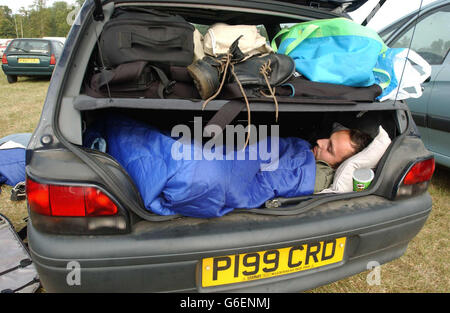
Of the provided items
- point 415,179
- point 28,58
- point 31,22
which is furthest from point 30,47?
point 31,22

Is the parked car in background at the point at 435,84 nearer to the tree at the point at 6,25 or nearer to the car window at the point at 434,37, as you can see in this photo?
the car window at the point at 434,37

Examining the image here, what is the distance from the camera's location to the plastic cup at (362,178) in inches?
59.9

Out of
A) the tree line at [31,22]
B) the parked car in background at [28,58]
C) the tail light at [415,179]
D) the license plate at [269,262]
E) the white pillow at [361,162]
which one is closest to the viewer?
the license plate at [269,262]

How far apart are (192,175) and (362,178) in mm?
927

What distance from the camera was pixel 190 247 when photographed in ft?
3.63

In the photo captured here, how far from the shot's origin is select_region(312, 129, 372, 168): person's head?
5.74ft

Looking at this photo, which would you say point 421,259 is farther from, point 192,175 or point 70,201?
point 70,201

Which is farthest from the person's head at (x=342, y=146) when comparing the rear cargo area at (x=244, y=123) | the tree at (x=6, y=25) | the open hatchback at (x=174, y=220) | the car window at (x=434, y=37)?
the tree at (x=6, y=25)

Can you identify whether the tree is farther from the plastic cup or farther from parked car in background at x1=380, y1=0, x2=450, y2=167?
the plastic cup

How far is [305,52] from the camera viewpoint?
1.60 meters

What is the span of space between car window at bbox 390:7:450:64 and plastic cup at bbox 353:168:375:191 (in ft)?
6.48

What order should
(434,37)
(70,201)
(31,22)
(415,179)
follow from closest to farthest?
(70,201)
(415,179)
(434,37)
(31,22)

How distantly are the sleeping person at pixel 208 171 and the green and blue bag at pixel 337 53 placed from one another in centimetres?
42

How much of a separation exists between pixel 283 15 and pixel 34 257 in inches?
68.5
